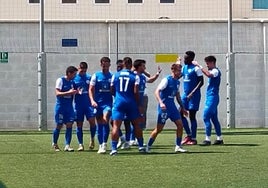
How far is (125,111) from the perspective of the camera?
18.7 metres

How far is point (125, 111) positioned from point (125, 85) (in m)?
0.55

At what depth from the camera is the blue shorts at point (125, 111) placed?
733 inches

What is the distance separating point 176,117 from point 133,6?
32006 millimetres

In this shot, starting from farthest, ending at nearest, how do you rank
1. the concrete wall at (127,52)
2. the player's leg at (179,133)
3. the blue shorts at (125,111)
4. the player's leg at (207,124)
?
the concrete wall at (127,52) < the player's leg at (207,124) < the player's leg at (179,133) < the blue shorts at (125,111)

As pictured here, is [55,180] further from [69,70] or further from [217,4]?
[217,4]

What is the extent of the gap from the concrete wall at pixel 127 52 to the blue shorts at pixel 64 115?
11.3 m

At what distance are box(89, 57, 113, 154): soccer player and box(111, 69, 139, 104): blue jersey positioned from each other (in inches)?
31.7

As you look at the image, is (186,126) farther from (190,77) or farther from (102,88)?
(102,88)

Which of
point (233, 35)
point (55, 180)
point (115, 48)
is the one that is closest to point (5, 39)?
point (115, 48)

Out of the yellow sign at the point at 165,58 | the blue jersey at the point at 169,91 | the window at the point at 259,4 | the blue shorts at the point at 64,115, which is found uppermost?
the window at the point at 259,4

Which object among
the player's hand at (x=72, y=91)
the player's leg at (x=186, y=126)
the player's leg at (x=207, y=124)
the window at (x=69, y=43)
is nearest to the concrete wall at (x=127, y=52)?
the window at (x=69, y=43)

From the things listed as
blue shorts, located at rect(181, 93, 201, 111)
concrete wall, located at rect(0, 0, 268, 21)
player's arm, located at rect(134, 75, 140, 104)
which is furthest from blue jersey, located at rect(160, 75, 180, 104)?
concrete wall, located at rect(0, 0, 268, 21)

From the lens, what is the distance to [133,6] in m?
50.7

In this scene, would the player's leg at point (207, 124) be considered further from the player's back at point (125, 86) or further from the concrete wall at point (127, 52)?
the concrete wall at point (127, 52)
